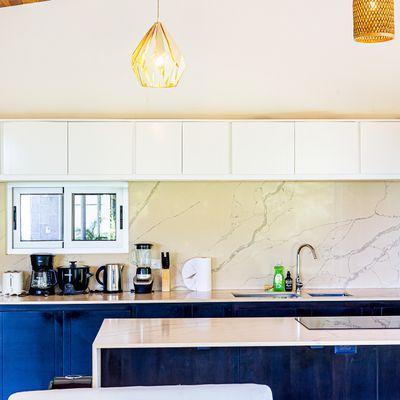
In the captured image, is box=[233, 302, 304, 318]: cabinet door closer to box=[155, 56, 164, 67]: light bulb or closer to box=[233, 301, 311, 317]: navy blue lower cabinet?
box=[233, 301, 311, 317]: navy blue lower cabinet

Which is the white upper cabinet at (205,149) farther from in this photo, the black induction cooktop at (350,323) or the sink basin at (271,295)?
the black induction cooktop at (350,323)

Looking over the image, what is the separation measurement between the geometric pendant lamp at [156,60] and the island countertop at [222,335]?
128cm

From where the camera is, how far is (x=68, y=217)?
5.36 m

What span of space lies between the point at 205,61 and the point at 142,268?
5.95 feet

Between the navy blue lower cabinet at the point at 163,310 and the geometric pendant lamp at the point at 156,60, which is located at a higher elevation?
the geometric pendant lamp at the point at 156,60

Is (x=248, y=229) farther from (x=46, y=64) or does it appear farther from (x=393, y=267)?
(x=46, y=64)

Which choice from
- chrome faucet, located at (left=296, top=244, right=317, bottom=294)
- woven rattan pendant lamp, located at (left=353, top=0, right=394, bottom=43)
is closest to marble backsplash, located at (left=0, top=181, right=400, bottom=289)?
chrome faucet, located at (left=296, top=244, right=317, bottom=294)

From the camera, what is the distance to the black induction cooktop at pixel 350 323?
3426 millimetres

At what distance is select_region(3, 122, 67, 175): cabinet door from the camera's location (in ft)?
16.1

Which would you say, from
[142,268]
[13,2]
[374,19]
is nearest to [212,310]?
[142,268]

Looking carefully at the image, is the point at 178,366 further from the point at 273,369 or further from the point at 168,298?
the point at 168,298

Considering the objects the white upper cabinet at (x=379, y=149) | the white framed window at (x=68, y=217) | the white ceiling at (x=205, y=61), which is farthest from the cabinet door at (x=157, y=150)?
the white upper cabinet at (x=379, y=149)

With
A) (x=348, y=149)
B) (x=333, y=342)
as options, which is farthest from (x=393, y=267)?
(x=333, y=342)

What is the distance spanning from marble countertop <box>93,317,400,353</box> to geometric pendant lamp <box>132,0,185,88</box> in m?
1.28
